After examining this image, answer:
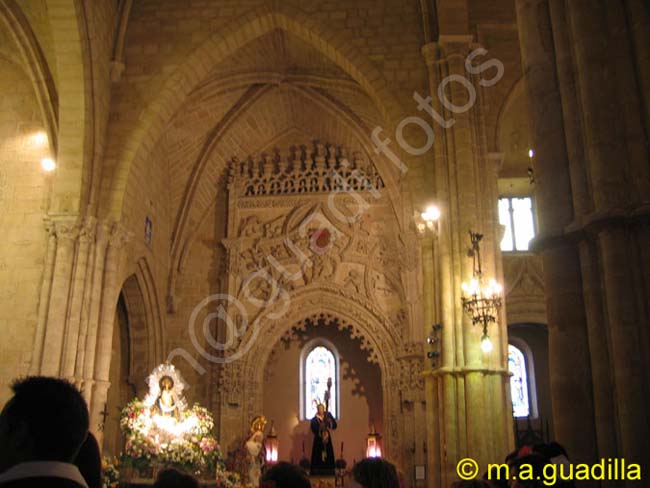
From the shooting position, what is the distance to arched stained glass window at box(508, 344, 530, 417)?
19.4 m

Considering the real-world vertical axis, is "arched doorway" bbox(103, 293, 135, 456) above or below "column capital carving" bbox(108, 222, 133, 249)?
below

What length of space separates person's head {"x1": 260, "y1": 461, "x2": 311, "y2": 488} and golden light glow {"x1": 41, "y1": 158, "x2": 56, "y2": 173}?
38.3 feet

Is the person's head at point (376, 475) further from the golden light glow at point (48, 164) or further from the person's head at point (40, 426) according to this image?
the golden light glow at point (48, 164)

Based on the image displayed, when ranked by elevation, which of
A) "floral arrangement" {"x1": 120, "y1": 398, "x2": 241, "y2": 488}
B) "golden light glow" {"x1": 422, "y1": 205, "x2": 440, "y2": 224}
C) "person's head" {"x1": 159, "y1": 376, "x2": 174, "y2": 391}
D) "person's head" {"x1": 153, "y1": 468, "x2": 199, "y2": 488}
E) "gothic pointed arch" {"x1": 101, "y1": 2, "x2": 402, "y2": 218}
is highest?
"gothic pointed arch" {"x1": 101, "y1": 2, "x2": 402, "y2": 218}

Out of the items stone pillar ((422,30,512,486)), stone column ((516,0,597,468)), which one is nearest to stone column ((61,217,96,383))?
stone pillar ((422,30,512,486))

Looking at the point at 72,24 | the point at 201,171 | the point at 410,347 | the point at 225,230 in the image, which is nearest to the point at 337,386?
the point at 410,347

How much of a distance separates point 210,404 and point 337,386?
12.5 feet

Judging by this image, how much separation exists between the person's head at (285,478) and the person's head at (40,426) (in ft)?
3.30

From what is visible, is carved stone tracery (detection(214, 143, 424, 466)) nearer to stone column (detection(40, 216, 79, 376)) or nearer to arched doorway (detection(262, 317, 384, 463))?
arched doorway (detection(262, 317, 384, 463))

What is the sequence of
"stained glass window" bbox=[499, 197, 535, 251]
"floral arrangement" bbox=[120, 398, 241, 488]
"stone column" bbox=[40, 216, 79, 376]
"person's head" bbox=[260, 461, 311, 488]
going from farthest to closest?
"stained glass window" bbox=[499, 197, 535, 251] < "stone column" bbox=[40, 216, 79, 376] < "floral arrangement" bbox=[120, 398, 241, 488] < "person's head" bbox=[260, 461, 311, 488]

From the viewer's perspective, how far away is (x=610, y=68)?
4.98 m

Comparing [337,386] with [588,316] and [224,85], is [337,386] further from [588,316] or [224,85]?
[588,316]

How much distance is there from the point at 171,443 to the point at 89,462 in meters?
9.49

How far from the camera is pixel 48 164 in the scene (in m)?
13.5
